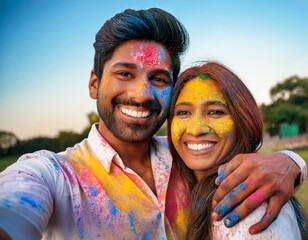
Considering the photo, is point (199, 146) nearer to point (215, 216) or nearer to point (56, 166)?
point (215, 216)

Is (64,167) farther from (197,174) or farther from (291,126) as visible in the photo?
(291,126)

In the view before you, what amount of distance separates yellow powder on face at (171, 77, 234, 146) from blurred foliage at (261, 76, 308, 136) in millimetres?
32247

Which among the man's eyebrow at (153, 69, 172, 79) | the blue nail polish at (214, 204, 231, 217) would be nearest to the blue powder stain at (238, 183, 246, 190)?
the blue nail polish at (214, 204, 231, 217)

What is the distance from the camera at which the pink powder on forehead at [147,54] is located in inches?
111

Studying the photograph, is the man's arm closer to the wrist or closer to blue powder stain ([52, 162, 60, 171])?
the wrist

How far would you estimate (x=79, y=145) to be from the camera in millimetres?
2723

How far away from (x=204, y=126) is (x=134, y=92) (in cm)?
67

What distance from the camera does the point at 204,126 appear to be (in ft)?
8.32

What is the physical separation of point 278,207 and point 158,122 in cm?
127

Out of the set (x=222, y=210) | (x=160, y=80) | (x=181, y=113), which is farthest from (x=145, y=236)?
(x=160, y=80)

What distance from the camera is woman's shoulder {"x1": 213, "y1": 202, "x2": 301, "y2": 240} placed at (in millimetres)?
1879

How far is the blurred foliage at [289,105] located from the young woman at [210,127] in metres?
32.2

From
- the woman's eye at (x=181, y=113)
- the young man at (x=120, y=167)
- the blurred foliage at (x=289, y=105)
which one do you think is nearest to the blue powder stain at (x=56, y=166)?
the young man at (x=120, y=167)

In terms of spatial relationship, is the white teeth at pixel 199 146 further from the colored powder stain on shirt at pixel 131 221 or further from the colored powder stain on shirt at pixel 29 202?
the colored powder stain on shirt at pixel 29 202
